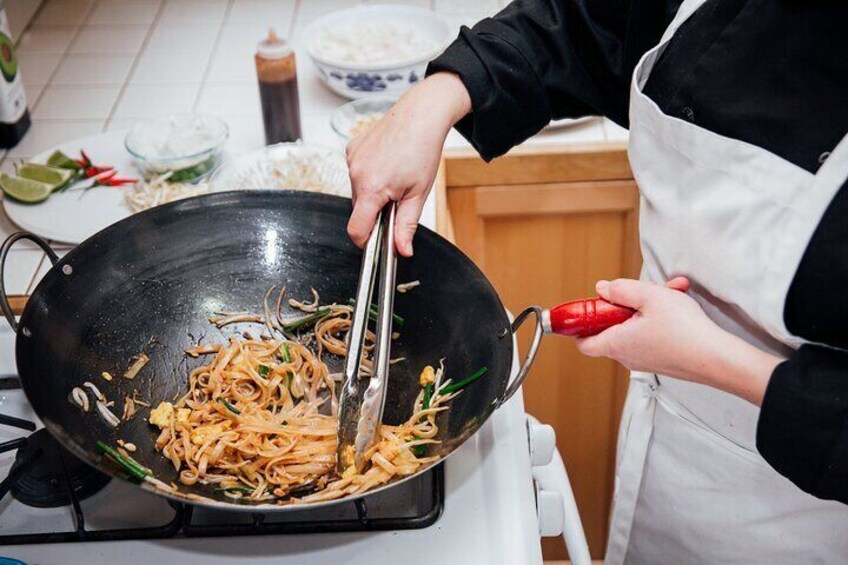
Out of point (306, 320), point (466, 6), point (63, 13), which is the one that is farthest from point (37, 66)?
point (306, 320)

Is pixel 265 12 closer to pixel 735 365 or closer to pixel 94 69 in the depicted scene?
pixel 94 69

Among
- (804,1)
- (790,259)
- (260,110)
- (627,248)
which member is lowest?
(627,248)

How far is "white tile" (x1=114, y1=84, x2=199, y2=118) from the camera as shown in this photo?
1.76 meters

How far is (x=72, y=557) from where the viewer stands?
0.96 m

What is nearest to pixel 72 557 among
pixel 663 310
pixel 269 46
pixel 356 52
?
pixel 663 310

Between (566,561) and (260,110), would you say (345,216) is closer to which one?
(260,110)

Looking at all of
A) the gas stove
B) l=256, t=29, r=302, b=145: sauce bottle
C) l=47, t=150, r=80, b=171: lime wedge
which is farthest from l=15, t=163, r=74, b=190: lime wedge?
the gas stove

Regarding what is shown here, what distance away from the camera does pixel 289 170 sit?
1520mm

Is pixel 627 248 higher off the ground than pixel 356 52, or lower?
lower

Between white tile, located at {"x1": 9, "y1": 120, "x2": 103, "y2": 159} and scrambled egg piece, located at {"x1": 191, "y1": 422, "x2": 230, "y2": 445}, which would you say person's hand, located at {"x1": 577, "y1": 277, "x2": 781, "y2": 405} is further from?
white tile, located at {"x1": 9, "y1": 120, "x2": 103, "y2": 159}

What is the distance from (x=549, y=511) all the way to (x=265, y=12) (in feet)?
4.56

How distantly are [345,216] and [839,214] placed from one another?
584 mm

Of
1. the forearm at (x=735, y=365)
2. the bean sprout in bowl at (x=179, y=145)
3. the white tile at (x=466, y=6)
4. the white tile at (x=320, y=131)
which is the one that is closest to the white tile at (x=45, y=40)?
the bean sprout in bowl at (x=179, y=145)

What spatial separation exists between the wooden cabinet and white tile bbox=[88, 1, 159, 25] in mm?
877
